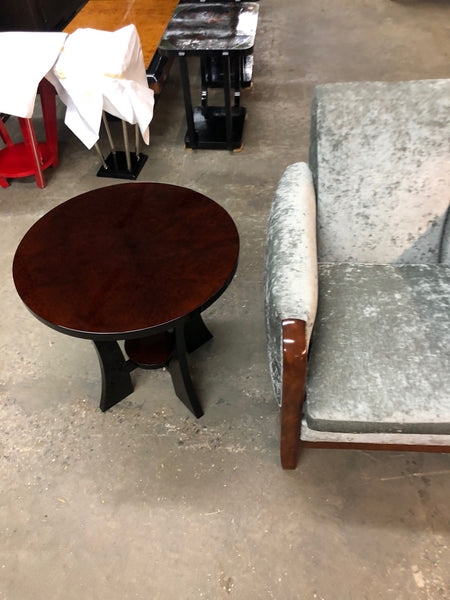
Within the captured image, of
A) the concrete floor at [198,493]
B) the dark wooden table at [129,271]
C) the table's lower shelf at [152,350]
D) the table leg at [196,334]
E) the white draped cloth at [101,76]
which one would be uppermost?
the white draped cloth at [101,76]

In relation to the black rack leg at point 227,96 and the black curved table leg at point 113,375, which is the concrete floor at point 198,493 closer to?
the black curved table leg at point 113,375

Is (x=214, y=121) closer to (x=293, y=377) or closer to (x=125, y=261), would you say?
(x=125, y=261)

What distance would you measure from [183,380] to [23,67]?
5.52ft

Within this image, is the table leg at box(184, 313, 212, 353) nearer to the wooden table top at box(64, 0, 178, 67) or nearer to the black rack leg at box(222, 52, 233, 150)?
the black rack leg at box(222, 52, 233, 150)

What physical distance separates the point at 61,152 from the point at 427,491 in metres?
2.67

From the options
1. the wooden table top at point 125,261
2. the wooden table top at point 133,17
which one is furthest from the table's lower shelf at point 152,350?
the wooden table top at point 133,17

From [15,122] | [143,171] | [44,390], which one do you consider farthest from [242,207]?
[15,122]

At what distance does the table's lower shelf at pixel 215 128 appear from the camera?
2.87 m

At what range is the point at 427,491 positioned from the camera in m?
1.44

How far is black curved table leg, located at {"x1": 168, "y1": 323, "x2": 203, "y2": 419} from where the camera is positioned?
5.01ft

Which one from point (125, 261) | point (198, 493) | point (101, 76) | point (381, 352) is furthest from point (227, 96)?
point (198, 493)

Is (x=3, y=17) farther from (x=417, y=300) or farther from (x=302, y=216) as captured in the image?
(x=417, y=300)

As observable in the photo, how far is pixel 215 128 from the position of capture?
2982 mm

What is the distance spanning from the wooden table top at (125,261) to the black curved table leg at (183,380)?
0.24 m
